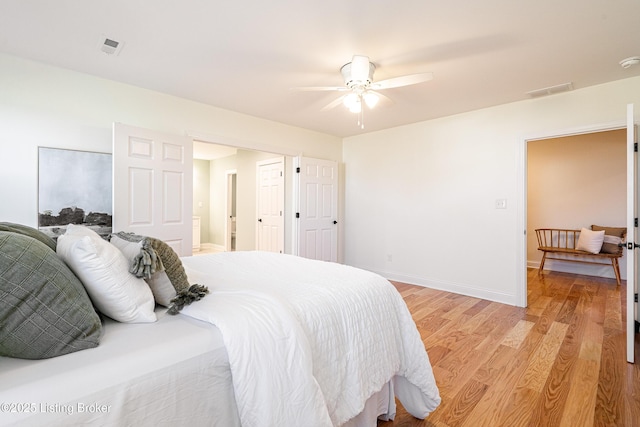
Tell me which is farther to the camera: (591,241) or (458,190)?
(591,241)

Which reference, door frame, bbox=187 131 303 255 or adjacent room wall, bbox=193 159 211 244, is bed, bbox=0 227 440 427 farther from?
adjacent room wall, bbox=193 159 211 244

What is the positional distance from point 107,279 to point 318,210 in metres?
3.85

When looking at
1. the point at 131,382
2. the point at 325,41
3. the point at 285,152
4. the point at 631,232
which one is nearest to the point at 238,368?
the point at 131,382

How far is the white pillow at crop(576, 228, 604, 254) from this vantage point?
4.45 metres

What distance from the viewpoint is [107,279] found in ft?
3.32

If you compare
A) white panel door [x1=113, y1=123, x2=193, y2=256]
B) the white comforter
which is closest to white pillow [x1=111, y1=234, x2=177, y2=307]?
the white comforter

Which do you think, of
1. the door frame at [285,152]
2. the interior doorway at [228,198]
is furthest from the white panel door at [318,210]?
the interior doorway at [228,198]

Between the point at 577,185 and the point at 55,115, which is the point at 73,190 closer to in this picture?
the point at 55,115

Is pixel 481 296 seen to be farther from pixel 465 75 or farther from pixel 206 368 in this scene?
pixel 206 368

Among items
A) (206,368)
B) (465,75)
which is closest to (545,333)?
(465,75)

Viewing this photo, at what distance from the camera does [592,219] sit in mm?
5012

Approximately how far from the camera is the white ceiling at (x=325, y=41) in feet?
6.10

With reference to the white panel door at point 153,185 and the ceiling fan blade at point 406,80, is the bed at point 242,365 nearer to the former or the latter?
the ceiling fan blade at point 406,80

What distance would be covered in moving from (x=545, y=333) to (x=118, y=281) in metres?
3.40
